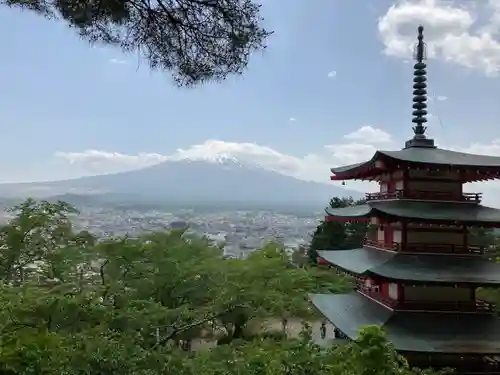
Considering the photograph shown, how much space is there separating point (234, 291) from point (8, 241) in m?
4.32

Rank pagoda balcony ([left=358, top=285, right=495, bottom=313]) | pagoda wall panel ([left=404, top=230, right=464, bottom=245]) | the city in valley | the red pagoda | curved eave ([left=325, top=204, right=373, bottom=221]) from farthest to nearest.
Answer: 1. the city in valley
2. curved eave ([left=325, top=204, right=373, bottom=221])
3. pagoda wall panel ([left=404, top=230, right=464, bottom=245])
4. pagoda balcony ([left=358, top=285, right=495, bottom=313])
5. the red pagoda

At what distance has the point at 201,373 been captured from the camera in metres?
4.98

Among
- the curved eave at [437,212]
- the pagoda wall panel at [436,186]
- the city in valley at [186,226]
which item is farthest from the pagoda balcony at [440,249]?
the city in valley at [186,226]

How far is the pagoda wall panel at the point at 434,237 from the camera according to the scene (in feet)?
26.3

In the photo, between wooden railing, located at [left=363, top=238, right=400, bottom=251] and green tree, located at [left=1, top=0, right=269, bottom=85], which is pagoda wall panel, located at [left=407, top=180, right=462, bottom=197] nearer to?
wooden railing, located at [left=363, top=238, right=400, bottom=251]

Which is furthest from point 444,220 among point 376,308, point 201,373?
point 201,373

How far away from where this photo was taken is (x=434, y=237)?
803 cm

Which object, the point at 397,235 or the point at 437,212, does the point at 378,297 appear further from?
the point at 437,212

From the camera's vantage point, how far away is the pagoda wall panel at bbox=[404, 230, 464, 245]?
802 cm

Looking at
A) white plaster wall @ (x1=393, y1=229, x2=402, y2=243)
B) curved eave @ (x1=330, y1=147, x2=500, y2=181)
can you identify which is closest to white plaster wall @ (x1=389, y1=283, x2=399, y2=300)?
white plaster wall @ (x1=393, y1=229, x2=402, y2=243)

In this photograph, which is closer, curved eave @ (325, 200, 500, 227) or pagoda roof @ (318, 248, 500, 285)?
pagoda roof @ (318, 248, 500, 285)

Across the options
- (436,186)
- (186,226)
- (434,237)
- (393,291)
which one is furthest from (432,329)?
(186,226)

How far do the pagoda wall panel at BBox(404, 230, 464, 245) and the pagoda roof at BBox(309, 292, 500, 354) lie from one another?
1.17 m

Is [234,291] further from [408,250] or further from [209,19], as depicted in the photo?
[209,19]
